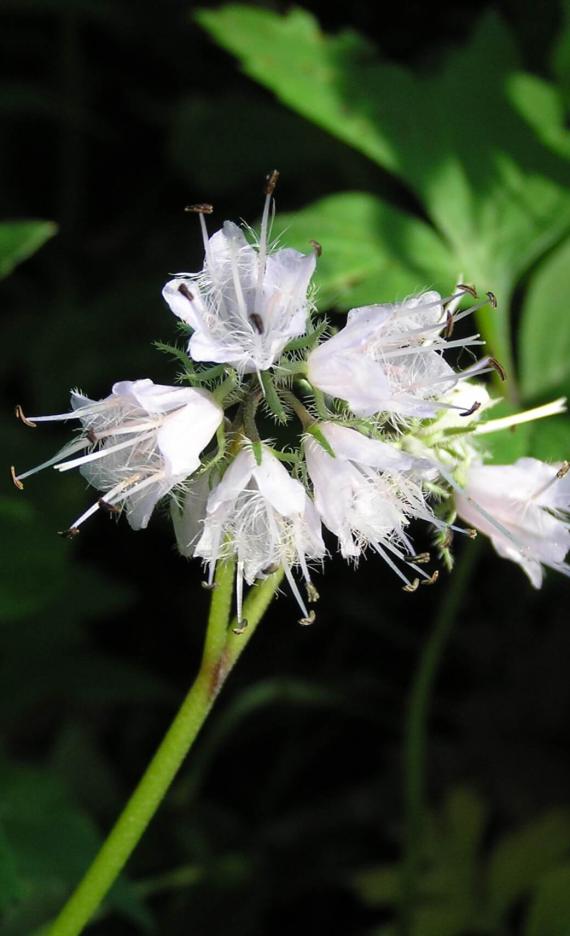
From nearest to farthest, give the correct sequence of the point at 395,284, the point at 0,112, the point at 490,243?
the point at 395,284 < the point at 490,243 < the point at 0,112

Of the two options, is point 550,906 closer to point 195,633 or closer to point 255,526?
point 195,633

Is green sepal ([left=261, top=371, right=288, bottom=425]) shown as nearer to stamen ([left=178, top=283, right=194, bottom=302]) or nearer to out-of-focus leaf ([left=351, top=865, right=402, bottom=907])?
stamen ([left=178, top=283, right=194, bottom=302])

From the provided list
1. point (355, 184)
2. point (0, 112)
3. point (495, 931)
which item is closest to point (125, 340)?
point (355, 184)

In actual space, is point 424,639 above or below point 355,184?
below

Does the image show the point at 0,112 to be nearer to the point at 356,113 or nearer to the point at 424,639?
the point at 356,113

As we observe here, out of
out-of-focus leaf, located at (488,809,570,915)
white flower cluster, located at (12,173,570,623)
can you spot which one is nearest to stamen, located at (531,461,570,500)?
white flower cluster, located at (12,173,570,623)

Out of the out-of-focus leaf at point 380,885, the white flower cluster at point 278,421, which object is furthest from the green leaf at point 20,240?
the out-of-focus leaf at point 380,885

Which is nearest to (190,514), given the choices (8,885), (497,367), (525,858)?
(497,367)

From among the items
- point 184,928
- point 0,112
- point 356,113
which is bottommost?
point 184,928
